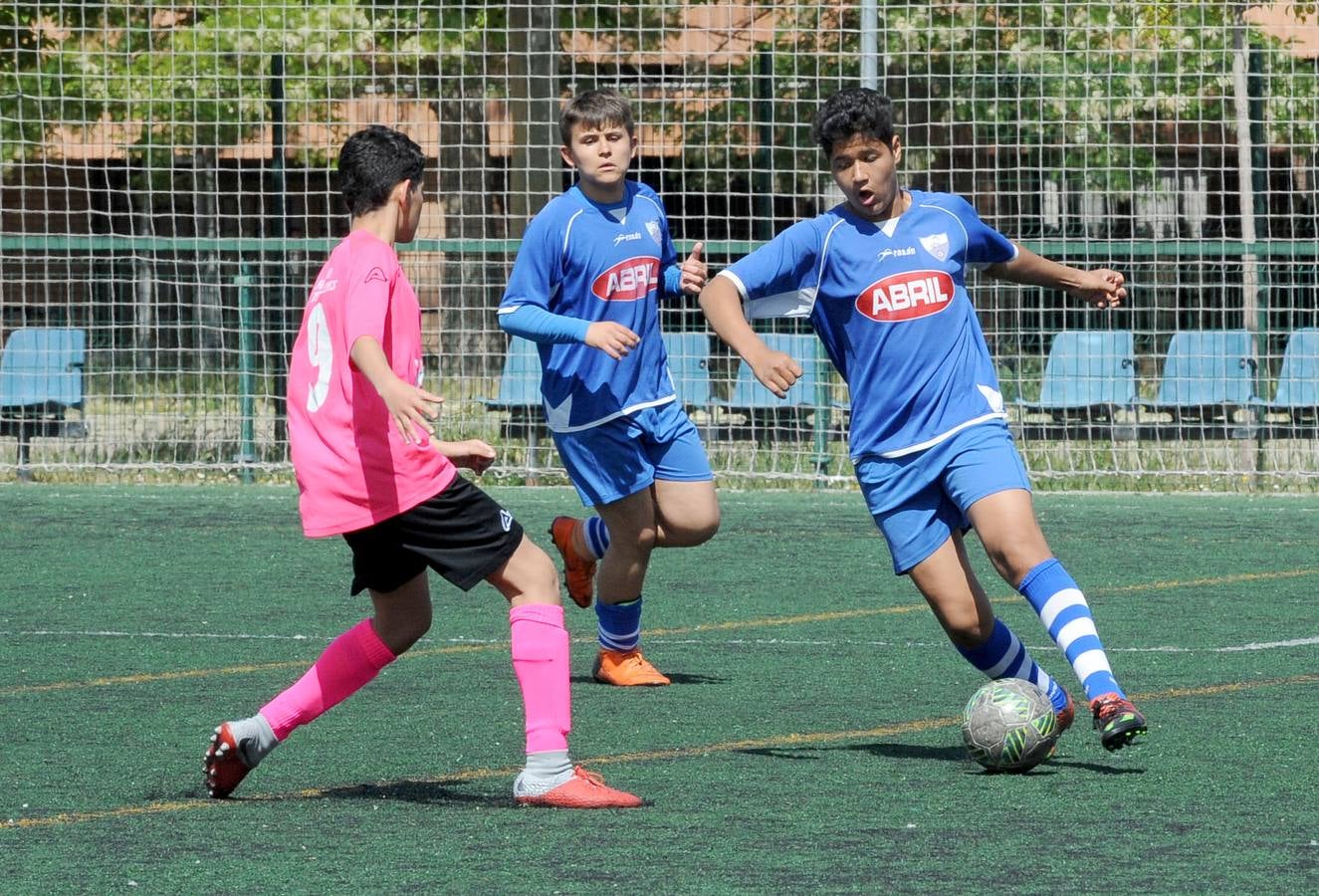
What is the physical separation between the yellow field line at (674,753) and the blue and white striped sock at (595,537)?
1684mm

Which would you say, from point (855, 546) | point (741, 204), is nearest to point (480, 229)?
point (741, 204)

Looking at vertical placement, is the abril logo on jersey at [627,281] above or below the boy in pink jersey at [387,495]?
above

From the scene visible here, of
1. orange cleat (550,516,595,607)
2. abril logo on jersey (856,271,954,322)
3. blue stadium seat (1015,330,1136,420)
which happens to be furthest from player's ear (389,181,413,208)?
blue stadium seat (1015,330,1136,420)

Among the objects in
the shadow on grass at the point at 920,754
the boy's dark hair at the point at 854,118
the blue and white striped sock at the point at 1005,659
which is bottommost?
the shadow on grass at the point at 920,754

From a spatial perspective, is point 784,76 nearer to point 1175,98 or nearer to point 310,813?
point 1175,98

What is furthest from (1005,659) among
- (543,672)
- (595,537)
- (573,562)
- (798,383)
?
(798,383)

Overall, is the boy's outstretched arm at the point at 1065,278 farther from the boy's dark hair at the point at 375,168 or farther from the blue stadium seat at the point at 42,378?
the blue stadium seat at the point at 42,378

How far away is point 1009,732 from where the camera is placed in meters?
5.51

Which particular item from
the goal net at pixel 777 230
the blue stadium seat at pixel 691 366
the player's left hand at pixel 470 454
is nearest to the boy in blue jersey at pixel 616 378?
the player's left hand at pixel 470 454

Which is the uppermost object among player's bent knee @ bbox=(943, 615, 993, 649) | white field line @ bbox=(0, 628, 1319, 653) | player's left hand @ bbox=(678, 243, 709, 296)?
player's left hand @ bbox=(678, 243, 709, 296)

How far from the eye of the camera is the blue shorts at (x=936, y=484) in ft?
19.2

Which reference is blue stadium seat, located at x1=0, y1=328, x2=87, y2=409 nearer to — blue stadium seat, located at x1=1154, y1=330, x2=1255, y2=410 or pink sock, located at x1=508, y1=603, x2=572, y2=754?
blue stadium seat, located at x1=1154, y1=330, x2=1255, y2=410

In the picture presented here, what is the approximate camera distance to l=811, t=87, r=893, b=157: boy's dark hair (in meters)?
5.95

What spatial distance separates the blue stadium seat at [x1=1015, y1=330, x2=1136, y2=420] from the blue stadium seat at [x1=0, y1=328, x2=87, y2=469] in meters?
6.69
